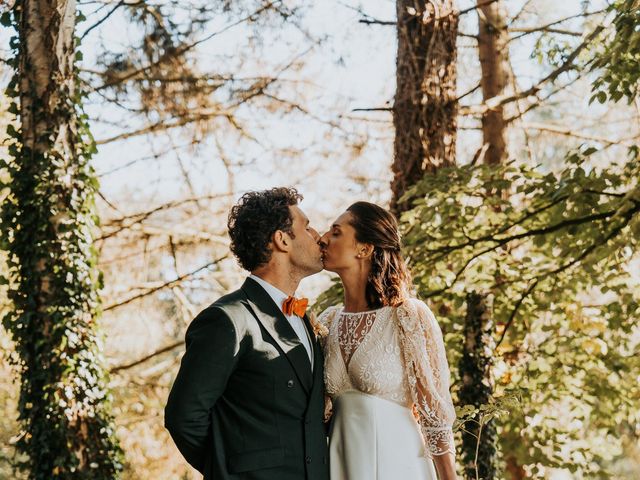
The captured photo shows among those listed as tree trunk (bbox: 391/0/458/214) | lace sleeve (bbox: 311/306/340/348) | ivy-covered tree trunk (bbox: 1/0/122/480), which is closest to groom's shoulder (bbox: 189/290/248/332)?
lace sleeve (bbox: 311/306/340/348)

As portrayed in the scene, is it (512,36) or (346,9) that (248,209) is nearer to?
(346,9)

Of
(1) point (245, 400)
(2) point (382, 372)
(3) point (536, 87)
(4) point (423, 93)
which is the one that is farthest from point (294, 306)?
(3) point (536, 87)

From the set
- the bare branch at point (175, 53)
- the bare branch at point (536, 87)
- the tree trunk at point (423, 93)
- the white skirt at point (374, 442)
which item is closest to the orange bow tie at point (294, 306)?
the white skirt at point (374, 442)

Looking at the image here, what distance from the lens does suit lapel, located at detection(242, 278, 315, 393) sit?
288 cm

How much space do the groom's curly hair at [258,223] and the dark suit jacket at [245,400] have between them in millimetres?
173

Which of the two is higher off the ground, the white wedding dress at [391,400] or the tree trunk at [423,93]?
the tree trunk at [423,93]

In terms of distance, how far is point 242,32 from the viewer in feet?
29.8

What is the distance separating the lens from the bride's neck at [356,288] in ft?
11.4

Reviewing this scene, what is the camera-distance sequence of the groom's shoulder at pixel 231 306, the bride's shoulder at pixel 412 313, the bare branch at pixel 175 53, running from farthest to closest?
1. the bare branch at pixel 175 53
2. the bride's shoulder at pixel 412 313
3. the groom's shoulder at pixel 231 306

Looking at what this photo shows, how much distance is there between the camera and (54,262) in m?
5.72

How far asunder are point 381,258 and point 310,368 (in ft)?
2.26

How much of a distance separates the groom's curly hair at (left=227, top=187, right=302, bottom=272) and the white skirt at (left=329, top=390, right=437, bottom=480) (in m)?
0.69

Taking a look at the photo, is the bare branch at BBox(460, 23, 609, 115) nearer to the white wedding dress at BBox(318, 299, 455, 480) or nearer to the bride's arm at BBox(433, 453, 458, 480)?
the white wedding dress at BBox(318, 299, 455, 480)

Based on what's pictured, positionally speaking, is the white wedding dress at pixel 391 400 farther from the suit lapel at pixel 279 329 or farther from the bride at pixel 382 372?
the suit lapel at pixel 279 329
